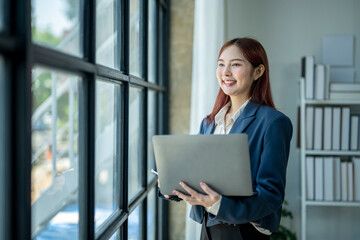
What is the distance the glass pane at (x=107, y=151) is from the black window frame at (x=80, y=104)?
0.03 meters

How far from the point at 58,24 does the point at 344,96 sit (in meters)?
2.50

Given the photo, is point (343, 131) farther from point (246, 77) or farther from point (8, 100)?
point (8, 100)

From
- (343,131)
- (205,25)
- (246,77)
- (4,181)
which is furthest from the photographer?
(343,131)

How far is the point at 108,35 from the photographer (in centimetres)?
174

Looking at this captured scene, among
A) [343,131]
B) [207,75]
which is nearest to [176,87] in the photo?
[207,75]

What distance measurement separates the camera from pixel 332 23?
3.35 meters

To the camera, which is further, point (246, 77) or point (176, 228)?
point (176, 228)

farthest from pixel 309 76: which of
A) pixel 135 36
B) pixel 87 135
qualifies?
pixel 87 135

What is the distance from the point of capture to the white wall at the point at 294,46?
3.36m

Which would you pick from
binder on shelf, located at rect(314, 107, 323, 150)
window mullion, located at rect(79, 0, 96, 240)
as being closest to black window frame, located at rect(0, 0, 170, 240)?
window mullion, located at rect(79, 0, 96, 240)

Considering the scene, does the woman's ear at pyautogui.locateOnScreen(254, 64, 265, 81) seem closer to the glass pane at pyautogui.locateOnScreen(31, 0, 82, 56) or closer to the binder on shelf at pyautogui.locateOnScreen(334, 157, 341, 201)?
the glass pane at pyautogui.locateOnScreen(31, 0, 82, 56)

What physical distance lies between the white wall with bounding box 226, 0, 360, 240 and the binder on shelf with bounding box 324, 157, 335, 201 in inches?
12.7

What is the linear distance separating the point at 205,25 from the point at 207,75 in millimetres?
330

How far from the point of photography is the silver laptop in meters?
1.24
